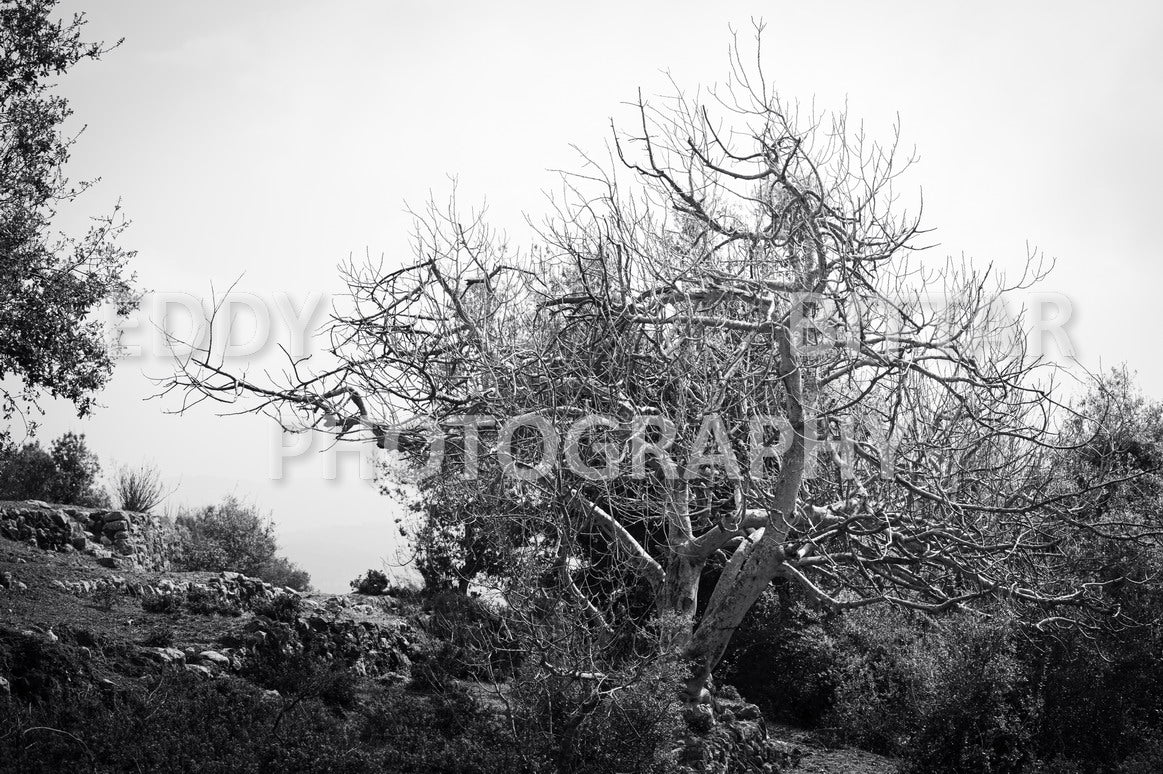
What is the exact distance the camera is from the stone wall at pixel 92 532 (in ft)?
45.8

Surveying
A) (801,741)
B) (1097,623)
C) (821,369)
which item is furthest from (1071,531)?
(801,741)

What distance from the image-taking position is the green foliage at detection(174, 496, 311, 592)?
16703 millimetres

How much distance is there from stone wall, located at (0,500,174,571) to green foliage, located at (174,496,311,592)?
2.16 feet

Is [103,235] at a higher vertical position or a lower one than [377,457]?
higher

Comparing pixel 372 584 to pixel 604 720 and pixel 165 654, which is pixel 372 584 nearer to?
pixel 165 654

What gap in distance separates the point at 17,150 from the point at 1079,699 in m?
14.7

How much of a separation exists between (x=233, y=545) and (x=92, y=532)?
4321mm

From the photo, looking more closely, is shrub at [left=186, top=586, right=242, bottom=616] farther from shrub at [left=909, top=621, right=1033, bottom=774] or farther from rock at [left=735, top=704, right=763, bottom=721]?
shrub at [left=909, top=621, right=1033, bottom=774]

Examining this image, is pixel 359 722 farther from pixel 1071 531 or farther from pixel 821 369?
pixel 1071 531

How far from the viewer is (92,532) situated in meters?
14.9

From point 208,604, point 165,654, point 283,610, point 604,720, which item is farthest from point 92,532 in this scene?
point 604,720

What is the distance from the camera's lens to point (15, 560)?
12305 mm

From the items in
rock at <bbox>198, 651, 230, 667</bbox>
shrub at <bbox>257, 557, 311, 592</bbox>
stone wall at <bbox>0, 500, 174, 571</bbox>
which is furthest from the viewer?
shrub at <bbox>257, 557, 311, 592</bbox>

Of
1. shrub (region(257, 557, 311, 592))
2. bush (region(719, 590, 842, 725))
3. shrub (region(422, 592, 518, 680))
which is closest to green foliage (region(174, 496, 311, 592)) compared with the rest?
shrub (region(257, 557, 311, 592))
